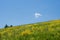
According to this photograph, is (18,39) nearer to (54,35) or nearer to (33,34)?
(33,34)

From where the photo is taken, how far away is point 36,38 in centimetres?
2486

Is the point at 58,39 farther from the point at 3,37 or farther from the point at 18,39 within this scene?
the point at 3,37

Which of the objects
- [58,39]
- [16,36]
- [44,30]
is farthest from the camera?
[44,30]

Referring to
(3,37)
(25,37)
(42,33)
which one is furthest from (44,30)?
(3,37)

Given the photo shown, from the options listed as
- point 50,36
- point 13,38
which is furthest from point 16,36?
point 50,36

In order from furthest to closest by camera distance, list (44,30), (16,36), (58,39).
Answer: (44,30)
(16,36)
(58,39)

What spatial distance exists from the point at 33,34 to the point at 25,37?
1.45m

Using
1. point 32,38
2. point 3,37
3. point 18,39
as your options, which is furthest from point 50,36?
point 3,37

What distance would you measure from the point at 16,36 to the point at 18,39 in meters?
1.30

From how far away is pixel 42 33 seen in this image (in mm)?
26656

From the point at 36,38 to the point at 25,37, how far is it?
5.02 ft

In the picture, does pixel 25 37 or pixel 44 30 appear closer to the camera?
pixel 25 37

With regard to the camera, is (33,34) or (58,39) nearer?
(58,39)

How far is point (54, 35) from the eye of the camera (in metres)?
25.9
